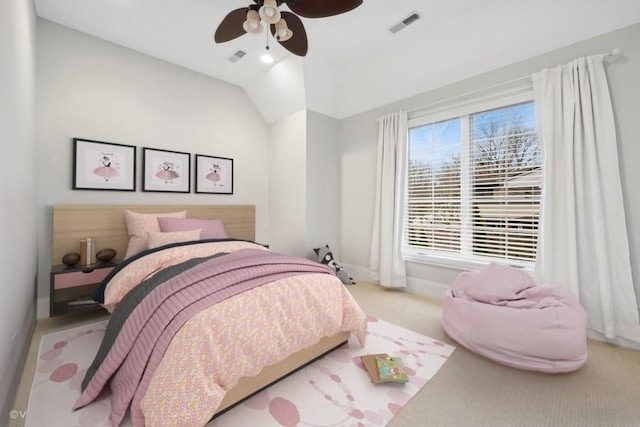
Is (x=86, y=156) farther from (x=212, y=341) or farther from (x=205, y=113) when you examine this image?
(x=212, y=341)

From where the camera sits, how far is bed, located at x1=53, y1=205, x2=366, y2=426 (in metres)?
1.17

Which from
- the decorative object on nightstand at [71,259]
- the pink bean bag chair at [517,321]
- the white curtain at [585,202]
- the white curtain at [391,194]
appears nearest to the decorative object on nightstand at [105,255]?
the decorative object on nightstand at [71,259]

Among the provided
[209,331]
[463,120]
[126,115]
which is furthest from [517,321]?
[126,115]

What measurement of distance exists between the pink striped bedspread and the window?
2.02 meters

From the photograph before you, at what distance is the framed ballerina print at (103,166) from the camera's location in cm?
276

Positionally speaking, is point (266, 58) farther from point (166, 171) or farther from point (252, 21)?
point (166, 171)

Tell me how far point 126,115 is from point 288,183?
80.5 inches

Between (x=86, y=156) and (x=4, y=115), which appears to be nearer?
(x=4, y=115)

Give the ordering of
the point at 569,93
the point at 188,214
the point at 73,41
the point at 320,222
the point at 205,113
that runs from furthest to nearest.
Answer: the point at 320,222, the point at 205,113, the point at 188,214, the point at 73,41, the point at 569,93

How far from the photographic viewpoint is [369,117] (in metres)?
3.81

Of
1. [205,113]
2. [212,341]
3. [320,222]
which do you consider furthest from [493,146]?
[205,113]

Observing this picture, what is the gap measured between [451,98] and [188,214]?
3.32 meters

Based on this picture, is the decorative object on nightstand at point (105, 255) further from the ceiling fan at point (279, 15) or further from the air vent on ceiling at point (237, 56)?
the air vent on ceiling at point (237, 56)

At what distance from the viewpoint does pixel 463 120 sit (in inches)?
119
